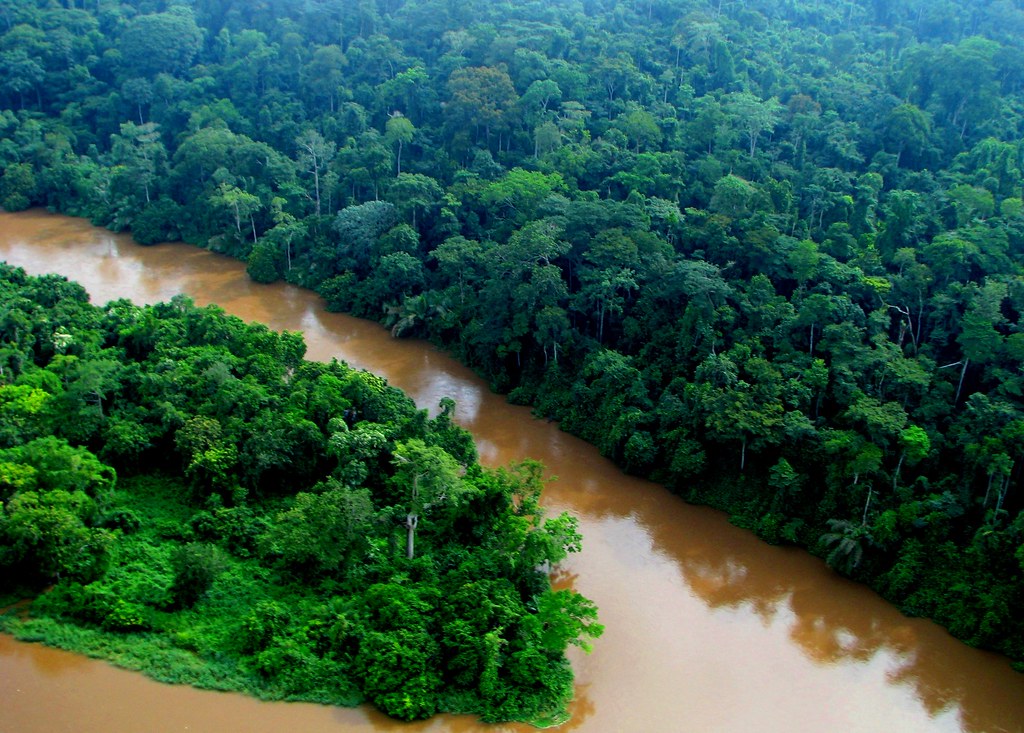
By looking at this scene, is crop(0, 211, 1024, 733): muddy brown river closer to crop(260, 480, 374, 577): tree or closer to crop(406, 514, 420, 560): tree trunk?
crop(260, 480, 374, 577): tree

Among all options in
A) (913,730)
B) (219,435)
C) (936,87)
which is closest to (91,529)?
(219,435)

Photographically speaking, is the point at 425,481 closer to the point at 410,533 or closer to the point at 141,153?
the point at 410,533

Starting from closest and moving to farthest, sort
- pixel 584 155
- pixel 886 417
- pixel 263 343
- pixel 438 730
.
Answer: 1. pixel 438 730
2. pixel 886 417
3. pixel 263 343
4. pixel 584 155

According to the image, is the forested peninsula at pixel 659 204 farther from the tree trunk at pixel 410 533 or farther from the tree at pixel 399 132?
the tree trunk at pixel 410 533

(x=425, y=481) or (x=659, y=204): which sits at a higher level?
(x=659, y=204)

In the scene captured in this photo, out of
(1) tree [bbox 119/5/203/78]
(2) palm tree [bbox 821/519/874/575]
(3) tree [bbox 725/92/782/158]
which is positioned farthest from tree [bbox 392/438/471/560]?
(1) tree [bbox 119/5/203/78]

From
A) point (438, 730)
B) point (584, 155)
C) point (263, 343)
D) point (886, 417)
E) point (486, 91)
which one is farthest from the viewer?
point (486, 91)

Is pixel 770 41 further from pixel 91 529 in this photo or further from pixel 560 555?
pixel 91 529

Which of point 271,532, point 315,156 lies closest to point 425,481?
point 271,532
